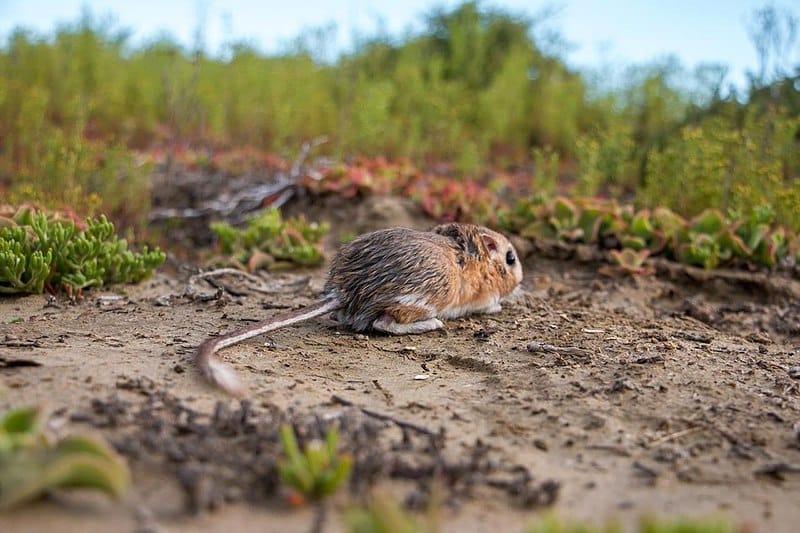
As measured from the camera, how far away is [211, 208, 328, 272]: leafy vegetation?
682 centimetres

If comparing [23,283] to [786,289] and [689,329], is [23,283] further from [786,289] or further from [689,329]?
[786,289]

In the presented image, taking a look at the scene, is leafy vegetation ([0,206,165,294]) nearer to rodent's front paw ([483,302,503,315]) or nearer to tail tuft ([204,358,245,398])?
tail tuft ([204,358,245,398])

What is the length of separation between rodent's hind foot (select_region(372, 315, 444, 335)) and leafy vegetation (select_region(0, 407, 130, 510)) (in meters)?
2.50

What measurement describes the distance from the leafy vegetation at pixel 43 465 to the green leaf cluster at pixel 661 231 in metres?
5.09

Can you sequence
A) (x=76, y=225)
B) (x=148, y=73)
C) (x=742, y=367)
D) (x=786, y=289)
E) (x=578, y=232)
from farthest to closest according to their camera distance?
(x=148, y=73), (x=578, y=232), (x=786, y=289), (x=76, y=225), (x=742, y=367)

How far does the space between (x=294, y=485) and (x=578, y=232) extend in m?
5.08

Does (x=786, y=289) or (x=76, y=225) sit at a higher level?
(x=76, y=225)

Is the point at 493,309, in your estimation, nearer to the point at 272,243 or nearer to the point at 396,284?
the point at 396,284

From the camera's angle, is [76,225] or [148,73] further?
[148,73]

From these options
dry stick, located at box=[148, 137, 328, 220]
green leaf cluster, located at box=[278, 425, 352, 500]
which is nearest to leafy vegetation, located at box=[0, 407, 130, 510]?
green leaf cluster, located at box=[278, 425, 352, 500]

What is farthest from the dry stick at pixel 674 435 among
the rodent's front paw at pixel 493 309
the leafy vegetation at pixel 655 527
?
the rodent's front paw at pixel 493 309

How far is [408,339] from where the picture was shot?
4.98 meters

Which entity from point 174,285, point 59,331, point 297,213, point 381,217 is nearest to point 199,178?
point 297,213

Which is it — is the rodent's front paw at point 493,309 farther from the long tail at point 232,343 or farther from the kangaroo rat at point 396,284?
the long tail at point 232,343
